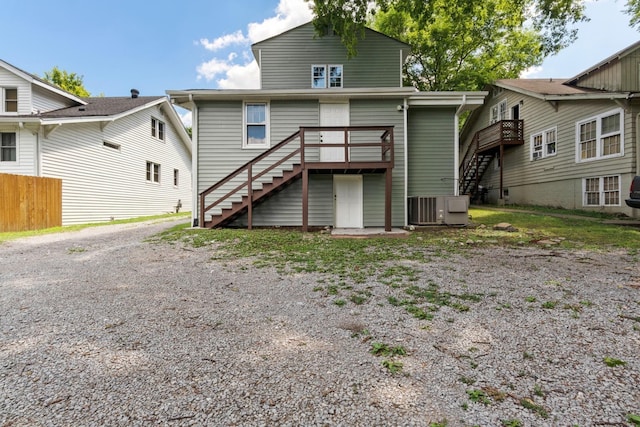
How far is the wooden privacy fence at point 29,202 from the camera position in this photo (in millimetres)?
9617

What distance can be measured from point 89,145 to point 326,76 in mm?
10652

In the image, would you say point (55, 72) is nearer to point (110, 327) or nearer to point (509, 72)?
point (110, 327)

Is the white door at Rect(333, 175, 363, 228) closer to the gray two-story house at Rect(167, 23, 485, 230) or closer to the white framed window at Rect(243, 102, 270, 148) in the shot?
the gray two-story house at Rect(167, 23, 485, 230)

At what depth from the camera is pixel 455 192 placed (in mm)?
10102

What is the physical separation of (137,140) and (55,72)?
81.4 ft

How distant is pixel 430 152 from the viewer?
404 inches

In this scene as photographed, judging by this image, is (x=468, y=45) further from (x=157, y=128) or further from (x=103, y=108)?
(x=103, y=108)

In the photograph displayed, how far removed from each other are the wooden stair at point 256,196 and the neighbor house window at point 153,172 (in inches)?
411

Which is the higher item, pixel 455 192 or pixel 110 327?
pixel 455 192

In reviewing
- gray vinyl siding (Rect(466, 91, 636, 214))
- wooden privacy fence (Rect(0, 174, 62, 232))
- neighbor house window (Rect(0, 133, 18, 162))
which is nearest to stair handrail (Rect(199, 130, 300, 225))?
wooden privacy fence (Rect(0, 174, 62, 232))

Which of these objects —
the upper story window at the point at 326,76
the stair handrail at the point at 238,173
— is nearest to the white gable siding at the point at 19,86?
the stair handrail at the point at 238,173

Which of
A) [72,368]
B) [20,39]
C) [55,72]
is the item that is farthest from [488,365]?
[55,72]

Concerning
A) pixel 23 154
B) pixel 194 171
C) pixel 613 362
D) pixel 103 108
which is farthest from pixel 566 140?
pixel 23 154

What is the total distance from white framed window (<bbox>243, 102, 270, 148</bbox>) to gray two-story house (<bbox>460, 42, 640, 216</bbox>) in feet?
38.1
